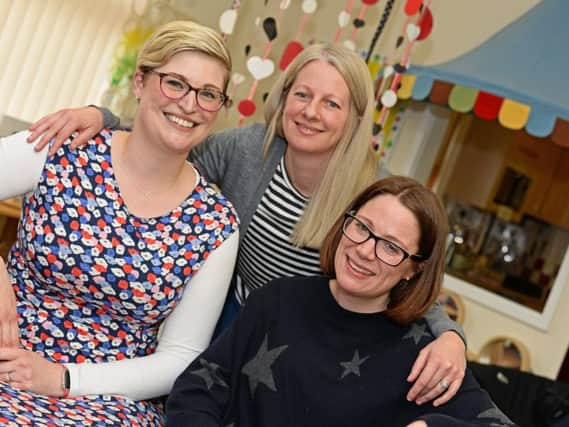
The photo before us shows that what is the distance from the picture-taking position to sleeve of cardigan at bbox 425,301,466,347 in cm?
157

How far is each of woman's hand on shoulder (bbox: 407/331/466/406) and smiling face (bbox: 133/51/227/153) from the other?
0.66 m

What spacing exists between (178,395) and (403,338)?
474mm

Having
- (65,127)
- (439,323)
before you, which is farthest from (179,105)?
(439,323)

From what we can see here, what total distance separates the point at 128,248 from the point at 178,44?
0.44 metres

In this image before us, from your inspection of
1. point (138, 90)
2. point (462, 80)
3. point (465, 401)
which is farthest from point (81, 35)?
point (465, 401)

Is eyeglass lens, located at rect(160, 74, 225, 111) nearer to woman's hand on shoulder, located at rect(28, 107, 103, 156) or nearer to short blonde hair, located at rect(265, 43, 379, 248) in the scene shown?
woman's hand on shoulder, located at rect(28, 107, 103, 156)

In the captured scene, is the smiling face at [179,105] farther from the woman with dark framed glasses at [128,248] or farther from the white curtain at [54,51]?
the white curtain at [54,51]

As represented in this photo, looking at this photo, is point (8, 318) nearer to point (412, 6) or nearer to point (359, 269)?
point (359, 269)

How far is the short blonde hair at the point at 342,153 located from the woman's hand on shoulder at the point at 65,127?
57 centimetres

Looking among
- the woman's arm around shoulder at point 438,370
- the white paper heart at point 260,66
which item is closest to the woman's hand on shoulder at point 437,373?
the woman's arm around shoulder at point 438,370

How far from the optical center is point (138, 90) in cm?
162

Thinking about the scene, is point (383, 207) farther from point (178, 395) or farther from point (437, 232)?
point (178, 395)

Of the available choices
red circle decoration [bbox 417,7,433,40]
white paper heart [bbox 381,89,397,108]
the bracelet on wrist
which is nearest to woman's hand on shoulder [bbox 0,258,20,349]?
the bracelet on wrist

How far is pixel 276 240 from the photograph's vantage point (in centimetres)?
193
